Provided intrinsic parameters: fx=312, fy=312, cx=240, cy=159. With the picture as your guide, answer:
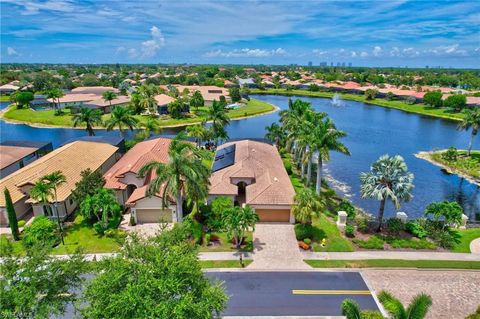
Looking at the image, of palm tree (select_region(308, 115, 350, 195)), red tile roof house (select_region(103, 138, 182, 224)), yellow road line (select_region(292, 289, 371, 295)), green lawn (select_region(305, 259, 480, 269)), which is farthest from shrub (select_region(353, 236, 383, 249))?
red tile roof house (select_region(103, 138, 182, 224))

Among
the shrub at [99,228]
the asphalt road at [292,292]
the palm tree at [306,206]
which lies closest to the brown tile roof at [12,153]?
the shrub at [99,228]

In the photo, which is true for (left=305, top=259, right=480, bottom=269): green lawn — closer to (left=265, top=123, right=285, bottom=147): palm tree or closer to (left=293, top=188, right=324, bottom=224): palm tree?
(left=293, top=188, right=324, bottom=224): palm tree

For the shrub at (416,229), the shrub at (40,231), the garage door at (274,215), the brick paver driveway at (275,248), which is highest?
the shrub at (40,231)

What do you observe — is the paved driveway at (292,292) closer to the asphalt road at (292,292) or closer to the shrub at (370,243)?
the asphalt road at (292,292)

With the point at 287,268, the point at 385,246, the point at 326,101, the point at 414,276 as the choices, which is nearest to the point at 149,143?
the point at 287,268

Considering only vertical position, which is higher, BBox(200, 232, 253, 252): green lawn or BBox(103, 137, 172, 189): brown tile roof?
BBox(103, 137, 172, 189): brown tile roof

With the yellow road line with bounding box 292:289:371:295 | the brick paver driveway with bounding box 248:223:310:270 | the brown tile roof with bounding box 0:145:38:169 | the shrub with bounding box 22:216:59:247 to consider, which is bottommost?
the yellow road line with bounding box 292:289:371:295

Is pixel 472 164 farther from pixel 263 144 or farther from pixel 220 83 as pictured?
pixel 220 83

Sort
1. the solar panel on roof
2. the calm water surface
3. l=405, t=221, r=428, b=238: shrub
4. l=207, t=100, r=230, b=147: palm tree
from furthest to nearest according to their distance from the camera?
l=207, t=100, r=230, b=147: palm tree < the calm water surface < the solar panel on roof < l=405, t=221, r=428, b=238: shrub
